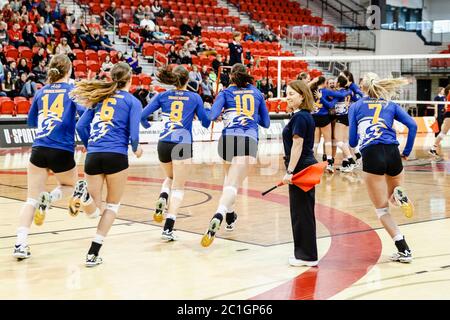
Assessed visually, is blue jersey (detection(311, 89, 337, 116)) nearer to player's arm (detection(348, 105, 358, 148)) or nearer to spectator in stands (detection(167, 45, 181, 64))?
player's arm (detection(348, 105, 358, 148))

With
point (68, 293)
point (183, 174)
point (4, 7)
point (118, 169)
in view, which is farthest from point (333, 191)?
point (4, 7)

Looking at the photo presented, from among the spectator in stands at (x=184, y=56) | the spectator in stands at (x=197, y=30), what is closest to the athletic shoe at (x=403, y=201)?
the spectator in stands at (x=184, y=56)

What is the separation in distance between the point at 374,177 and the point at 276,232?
1.86m

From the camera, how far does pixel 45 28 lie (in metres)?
22.9

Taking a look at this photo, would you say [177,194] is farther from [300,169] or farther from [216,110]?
[300,169]

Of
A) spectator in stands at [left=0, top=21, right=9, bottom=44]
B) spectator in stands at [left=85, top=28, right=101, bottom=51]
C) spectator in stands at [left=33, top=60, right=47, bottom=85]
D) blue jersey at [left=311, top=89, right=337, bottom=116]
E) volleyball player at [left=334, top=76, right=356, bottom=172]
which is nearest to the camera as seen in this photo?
blue jersey at [left=311, top=89, right=337, bottom=116]

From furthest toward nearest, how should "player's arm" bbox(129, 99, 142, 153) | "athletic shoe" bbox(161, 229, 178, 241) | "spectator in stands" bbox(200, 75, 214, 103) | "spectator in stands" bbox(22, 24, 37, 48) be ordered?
"spectator in stands" bbox(200, 75, 214, 103) → "spectator in stands" bbox(22, 24, 37, 48) → "athletic shoe" bbox(161, 229, 178, 241) → "player's arm" bbox(129, 99, 142, 153)

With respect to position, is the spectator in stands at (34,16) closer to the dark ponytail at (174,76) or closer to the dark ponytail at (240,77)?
the dark ponytail at (174,76)

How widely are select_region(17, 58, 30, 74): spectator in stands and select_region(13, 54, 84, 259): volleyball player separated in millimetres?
14188

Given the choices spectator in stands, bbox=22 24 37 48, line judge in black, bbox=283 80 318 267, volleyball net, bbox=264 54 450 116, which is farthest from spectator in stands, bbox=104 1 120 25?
line judge in black, bbox=283 80 318 267

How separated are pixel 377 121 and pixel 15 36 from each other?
17.3 metres

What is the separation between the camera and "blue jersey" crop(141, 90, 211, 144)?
8.20 meters

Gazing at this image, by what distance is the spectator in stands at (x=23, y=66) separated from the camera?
816 inches

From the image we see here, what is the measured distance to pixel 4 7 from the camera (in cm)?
2292
